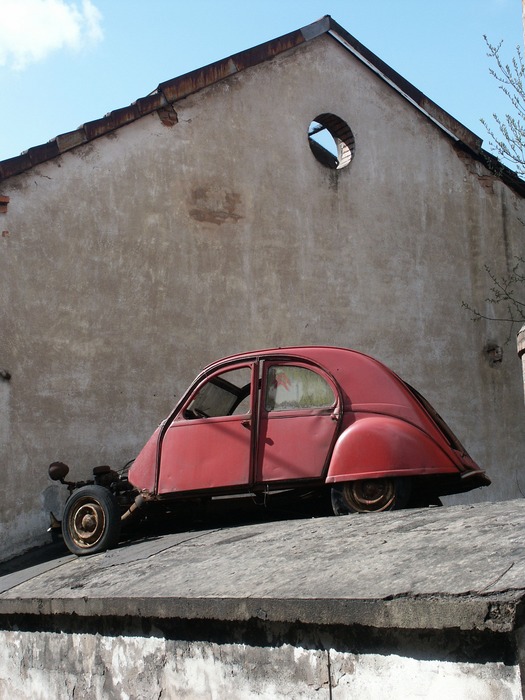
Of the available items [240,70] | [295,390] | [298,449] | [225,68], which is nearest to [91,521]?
[298,449]

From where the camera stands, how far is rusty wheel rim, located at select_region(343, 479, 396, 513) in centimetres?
701

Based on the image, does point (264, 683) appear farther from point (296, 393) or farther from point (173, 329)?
point (173, 329)

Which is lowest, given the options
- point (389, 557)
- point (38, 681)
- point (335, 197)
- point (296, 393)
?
point (38, 681)

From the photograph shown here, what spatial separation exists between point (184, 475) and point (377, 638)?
11.6 ft

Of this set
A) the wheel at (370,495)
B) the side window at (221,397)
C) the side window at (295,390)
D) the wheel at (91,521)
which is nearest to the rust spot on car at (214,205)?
the side window at (221,397)

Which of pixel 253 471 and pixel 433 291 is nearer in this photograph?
pixel 253 471

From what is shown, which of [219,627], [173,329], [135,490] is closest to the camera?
[219,627]

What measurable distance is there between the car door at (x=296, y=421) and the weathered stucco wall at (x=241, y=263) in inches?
124

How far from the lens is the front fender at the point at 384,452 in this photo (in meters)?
6.95

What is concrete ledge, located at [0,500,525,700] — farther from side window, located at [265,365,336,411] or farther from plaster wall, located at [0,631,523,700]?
side window, located at [265,365,336,411]

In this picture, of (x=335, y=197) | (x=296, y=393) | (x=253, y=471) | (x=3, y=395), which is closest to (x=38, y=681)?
(x=253, y=471)

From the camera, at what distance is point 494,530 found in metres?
5.04

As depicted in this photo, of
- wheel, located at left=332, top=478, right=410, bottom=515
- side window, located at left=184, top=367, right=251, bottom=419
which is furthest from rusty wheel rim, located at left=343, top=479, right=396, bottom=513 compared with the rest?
side window, located at left=184, top=367, right=251, bottom=419

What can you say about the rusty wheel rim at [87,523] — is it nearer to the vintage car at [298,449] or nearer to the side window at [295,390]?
the vintage car at [298,449]
